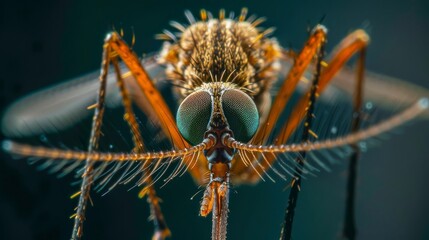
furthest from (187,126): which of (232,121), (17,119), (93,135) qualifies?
(17,119)

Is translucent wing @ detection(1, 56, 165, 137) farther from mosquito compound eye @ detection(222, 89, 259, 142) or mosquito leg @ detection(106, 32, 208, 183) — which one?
mosquito compound eye @ detection(222, 89, 259, 142)

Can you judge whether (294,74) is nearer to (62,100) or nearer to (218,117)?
(218,117)

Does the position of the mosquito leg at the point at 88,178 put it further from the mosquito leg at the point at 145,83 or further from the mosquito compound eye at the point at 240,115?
the mosquito compound eye at the point at 240,115

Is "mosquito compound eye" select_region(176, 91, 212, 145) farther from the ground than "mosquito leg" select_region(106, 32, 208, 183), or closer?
closer

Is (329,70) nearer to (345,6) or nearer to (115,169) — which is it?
(345,6)

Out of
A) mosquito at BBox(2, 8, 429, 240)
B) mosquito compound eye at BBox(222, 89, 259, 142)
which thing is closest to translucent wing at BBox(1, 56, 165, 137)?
mosquito at BBox(2, 8, 429, 240)

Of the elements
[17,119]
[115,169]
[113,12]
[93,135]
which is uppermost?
[113,12]

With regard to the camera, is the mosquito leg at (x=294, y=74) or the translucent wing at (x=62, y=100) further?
the translucent wing at (x=62, y=100)

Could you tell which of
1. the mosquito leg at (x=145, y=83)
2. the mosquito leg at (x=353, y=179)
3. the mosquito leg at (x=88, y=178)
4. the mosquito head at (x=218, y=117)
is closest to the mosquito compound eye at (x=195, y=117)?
the mosquito head at (x=218, y=117)
